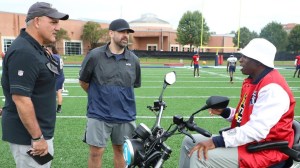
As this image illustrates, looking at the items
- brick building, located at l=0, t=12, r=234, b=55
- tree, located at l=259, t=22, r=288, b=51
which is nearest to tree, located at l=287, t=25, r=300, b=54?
tree, located at l=259, t=22, r=288, b=51

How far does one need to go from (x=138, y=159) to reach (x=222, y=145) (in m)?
0.80

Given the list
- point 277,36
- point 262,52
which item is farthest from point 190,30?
point 262,52

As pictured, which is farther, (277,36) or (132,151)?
(277,36)

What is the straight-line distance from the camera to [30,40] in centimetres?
261

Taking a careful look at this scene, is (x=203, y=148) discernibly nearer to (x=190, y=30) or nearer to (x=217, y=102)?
(x=217, y=102)

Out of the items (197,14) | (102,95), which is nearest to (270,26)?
(197,14)

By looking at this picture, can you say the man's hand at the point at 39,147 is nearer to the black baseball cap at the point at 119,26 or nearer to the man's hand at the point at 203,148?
the man's hand at the point at 203,148

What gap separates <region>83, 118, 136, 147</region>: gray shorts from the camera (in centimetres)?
391

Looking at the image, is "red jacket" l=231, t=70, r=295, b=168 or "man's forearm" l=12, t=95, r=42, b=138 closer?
"man's forearm" l=12, t=95, r=42, b=138

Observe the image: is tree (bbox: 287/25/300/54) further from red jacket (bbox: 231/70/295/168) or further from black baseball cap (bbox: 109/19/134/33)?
red jacket (bbox: 231/70/295/168)

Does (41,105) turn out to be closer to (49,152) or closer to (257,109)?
(49,152)

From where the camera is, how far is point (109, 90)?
3898 mm

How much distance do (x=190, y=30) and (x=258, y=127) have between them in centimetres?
5841

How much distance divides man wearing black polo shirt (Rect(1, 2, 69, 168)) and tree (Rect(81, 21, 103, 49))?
5053cm
